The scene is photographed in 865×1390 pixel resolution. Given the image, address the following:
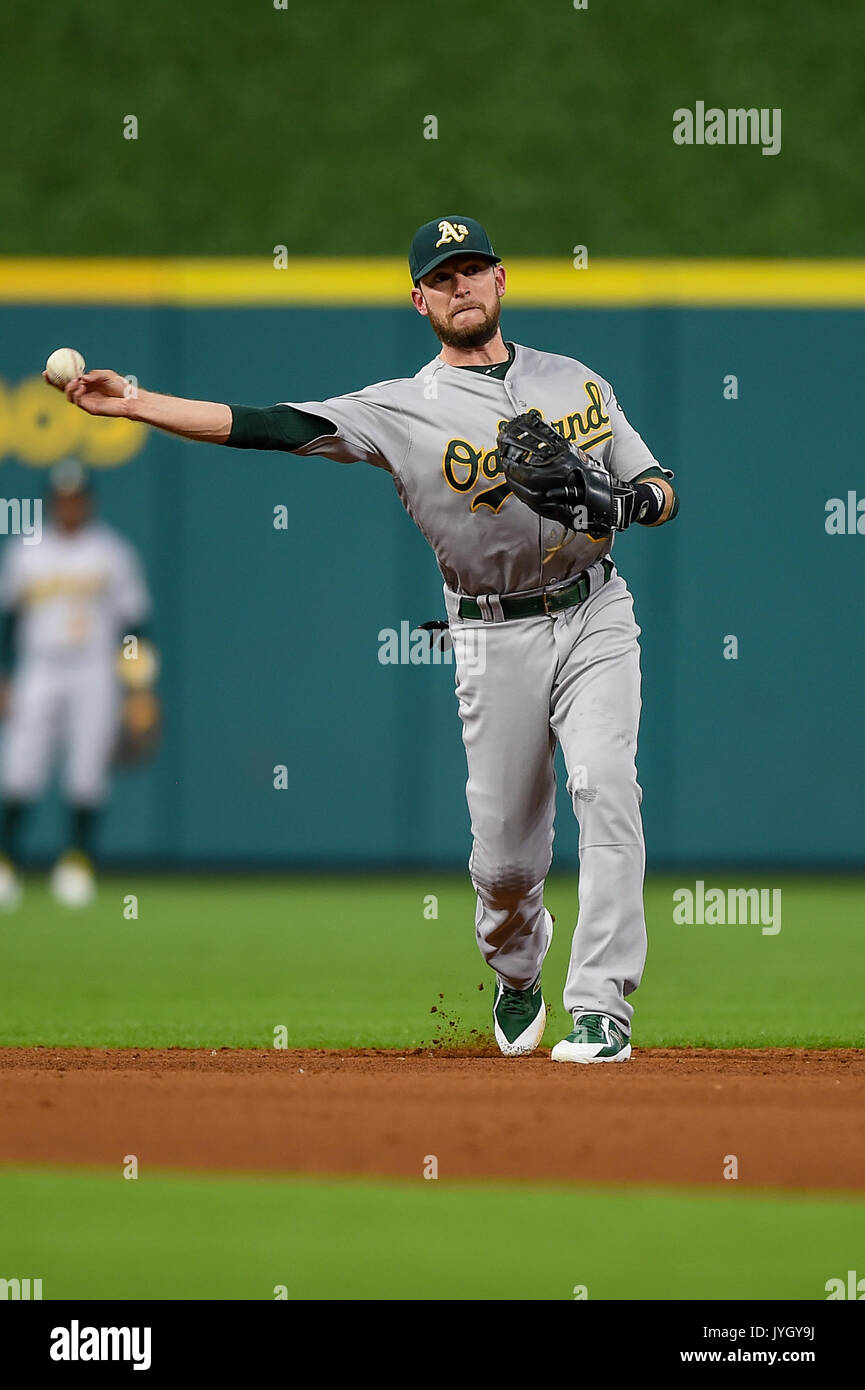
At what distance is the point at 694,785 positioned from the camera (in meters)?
12.0

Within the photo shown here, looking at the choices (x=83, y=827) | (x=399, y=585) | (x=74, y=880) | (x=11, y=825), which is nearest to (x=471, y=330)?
(x=74, y=880)

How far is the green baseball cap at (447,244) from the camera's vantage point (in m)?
4.94

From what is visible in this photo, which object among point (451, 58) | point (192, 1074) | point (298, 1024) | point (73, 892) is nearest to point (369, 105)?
point (451, 58)

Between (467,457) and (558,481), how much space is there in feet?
1.07

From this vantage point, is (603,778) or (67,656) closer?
(603,778)

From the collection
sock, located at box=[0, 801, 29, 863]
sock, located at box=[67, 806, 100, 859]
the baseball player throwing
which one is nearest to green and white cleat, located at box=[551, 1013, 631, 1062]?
the baseball player throwing

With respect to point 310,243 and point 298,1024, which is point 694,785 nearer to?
point 310,243

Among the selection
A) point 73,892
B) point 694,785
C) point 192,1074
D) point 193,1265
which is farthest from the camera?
point 694,785

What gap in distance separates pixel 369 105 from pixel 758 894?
561 cm

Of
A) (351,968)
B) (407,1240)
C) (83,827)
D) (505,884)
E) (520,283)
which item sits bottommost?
(407,1240)

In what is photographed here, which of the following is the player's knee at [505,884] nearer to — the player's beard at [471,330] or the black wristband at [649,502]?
the black wristband at [649,502]

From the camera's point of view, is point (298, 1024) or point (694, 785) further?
point (694, 785)

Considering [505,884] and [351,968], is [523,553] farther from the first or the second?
[351,968]

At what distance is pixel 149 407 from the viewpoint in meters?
4.52
